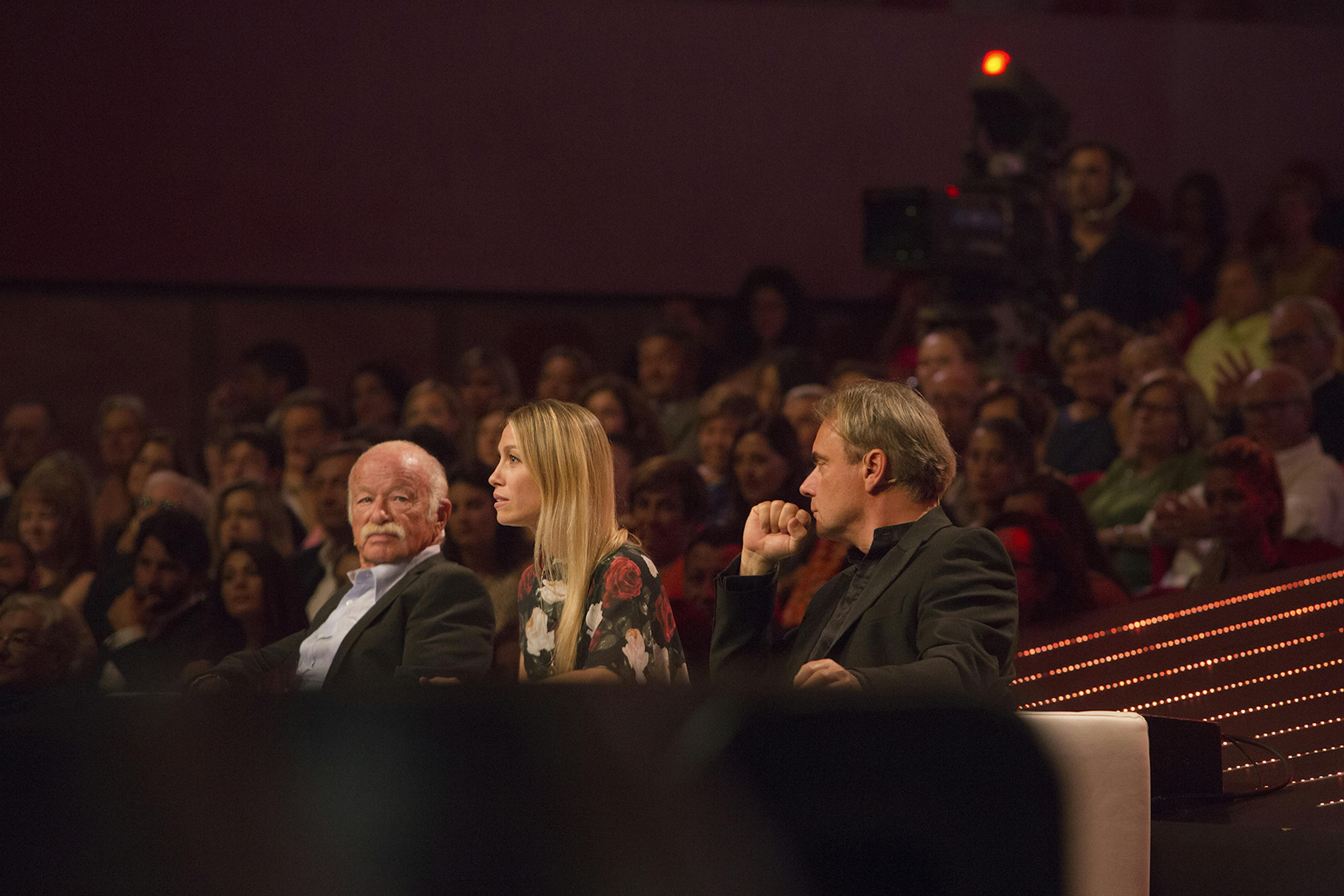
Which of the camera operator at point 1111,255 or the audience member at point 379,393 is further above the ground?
the camera operator at point 1111,255

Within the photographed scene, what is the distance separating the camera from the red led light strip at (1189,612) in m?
3.79

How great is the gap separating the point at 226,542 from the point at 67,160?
3342mm

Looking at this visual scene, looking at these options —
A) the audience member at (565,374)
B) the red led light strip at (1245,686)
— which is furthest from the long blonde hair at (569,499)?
the audience member at (565,374)

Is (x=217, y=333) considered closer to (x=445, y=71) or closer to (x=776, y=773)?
(x=445, y=71)

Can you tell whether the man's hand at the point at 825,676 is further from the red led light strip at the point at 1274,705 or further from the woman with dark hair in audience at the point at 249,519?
the woman with dark hair in audience at the point at 249,519

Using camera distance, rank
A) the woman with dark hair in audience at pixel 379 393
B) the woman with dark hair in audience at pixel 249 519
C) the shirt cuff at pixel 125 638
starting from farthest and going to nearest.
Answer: the woman with dark hair in audience at pixel 379 393
the woman with dark hair in audience at pixel 249 519
the shirt cuff at pixel 125 638

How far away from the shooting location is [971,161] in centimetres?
594

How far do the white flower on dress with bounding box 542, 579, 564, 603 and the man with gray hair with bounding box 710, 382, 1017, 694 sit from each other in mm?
291

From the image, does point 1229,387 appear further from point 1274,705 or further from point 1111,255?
point 1274,705

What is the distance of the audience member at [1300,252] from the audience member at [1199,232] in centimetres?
29

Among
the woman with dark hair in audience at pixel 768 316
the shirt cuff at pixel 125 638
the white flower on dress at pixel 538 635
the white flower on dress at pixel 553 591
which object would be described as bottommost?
the shirt cuff at pixel 125 638

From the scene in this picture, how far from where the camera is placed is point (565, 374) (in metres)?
6.20

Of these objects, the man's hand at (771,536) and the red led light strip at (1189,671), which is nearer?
the man's hand at (771,536)

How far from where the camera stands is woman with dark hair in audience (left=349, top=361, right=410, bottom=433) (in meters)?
6.55
